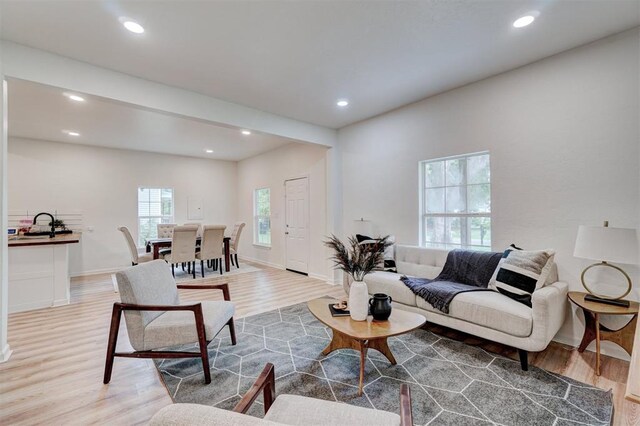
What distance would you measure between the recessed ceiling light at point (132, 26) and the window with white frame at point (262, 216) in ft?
15.7

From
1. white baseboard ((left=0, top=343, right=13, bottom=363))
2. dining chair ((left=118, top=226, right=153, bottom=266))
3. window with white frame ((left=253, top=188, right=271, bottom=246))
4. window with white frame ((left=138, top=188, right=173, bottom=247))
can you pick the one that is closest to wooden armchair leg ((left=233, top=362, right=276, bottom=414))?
white baseboard ((left=0, top=343, right=13, bottom=363))

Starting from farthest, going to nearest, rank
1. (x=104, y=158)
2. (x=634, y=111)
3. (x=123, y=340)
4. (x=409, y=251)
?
(x=104, y=158) < (x=409, y=251) < (x=123, y=340) < (x=634, y=111)

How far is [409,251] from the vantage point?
3836mm

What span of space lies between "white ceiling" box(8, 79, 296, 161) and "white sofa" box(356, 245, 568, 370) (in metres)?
3.14

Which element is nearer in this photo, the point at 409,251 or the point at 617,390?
the point at 617,390

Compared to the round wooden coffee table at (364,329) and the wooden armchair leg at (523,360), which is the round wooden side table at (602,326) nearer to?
the wooden armchair leg at (523,360)

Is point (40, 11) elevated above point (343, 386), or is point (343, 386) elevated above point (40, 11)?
point (40, 11)

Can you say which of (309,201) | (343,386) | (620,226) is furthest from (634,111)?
(309,201)

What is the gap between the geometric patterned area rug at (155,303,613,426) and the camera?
1.83 meters

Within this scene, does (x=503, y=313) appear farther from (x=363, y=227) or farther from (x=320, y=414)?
(x=363, y=227)

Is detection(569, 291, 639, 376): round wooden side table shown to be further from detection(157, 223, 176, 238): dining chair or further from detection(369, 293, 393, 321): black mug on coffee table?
detection(157, 223, 176, 238): dining chair

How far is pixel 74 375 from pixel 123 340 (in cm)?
64

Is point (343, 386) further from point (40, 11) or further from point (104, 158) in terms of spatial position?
point (104, 158)

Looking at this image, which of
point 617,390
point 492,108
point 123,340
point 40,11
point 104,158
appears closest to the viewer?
point 617,390
